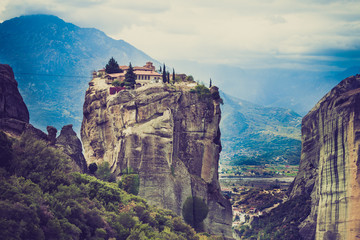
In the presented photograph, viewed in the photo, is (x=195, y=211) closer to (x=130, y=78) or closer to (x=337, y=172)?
(x=130, y=78)

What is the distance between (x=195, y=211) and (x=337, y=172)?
25.1 metres

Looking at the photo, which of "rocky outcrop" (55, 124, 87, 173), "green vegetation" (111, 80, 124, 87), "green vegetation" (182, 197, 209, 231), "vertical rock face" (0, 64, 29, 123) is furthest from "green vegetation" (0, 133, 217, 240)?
"green vegetation" (111, 80, 124, 87)

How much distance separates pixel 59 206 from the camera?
49281 millimetres

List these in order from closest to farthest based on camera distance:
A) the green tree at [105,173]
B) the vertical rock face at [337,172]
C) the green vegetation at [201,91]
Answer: the green tree at [105,173]
the vertical rock face at [337,172]
the green vegetation at [201,91]

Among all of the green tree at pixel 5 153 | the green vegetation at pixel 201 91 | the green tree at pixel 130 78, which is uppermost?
the green tree at pixel 130 78

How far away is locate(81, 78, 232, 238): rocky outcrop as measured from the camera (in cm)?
7925

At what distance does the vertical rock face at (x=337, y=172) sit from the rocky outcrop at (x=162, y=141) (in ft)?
53.3

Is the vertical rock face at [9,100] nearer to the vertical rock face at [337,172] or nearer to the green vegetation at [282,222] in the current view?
the vertical rock face at [337,172]

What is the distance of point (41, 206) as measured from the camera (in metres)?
46.0

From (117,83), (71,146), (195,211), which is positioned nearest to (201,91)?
(117,83)

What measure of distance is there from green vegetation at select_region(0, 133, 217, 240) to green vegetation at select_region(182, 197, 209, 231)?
12746 mm

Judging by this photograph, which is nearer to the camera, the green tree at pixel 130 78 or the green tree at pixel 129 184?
the green tree at pixel 129 184

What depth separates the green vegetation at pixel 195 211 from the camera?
82.2m

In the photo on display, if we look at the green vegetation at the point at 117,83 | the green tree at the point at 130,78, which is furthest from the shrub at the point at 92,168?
the green tree at the point at 130,78
